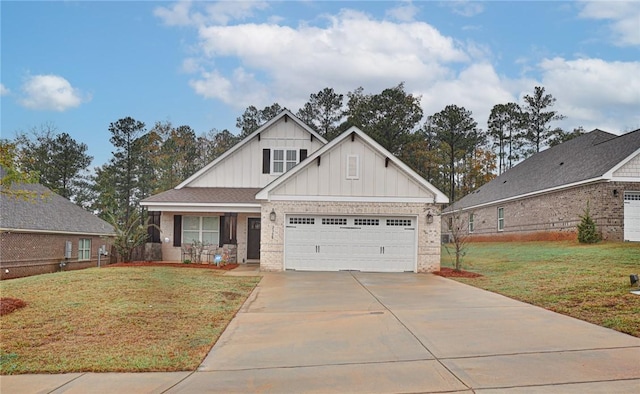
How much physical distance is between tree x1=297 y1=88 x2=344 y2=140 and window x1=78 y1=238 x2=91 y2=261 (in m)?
25.4

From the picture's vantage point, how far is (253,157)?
23.9m

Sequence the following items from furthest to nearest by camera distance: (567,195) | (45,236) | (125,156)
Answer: (125,156) < (45,236) < (567,195)

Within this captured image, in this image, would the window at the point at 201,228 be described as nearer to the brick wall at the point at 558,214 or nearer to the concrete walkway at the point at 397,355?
the concrete walkway at the point at 397,355

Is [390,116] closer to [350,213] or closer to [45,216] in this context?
[350,213]

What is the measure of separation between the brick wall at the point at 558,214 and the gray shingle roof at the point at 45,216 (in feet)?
70.3

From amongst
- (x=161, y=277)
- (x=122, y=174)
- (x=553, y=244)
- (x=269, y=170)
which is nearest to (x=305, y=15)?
(x=269, y=170)

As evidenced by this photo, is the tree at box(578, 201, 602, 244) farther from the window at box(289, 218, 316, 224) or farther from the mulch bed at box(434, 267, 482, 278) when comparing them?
the window at box(289, 218, 316, 224)

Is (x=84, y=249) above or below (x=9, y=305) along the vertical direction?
below

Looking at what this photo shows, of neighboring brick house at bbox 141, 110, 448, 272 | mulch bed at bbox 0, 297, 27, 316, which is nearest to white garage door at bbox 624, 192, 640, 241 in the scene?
neighboring brick house at bbox 141, 110, 448, 272

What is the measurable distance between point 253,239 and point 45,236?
38.2ft

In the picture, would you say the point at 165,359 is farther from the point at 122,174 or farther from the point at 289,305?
the point at 122,174

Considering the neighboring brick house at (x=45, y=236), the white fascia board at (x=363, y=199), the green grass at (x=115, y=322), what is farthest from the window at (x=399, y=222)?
the neighboring brick house at (x=45, y=236)

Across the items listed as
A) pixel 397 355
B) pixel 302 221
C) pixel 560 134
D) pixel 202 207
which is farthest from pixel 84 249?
pixel 560 134

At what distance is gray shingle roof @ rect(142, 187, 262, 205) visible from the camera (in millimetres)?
20922
